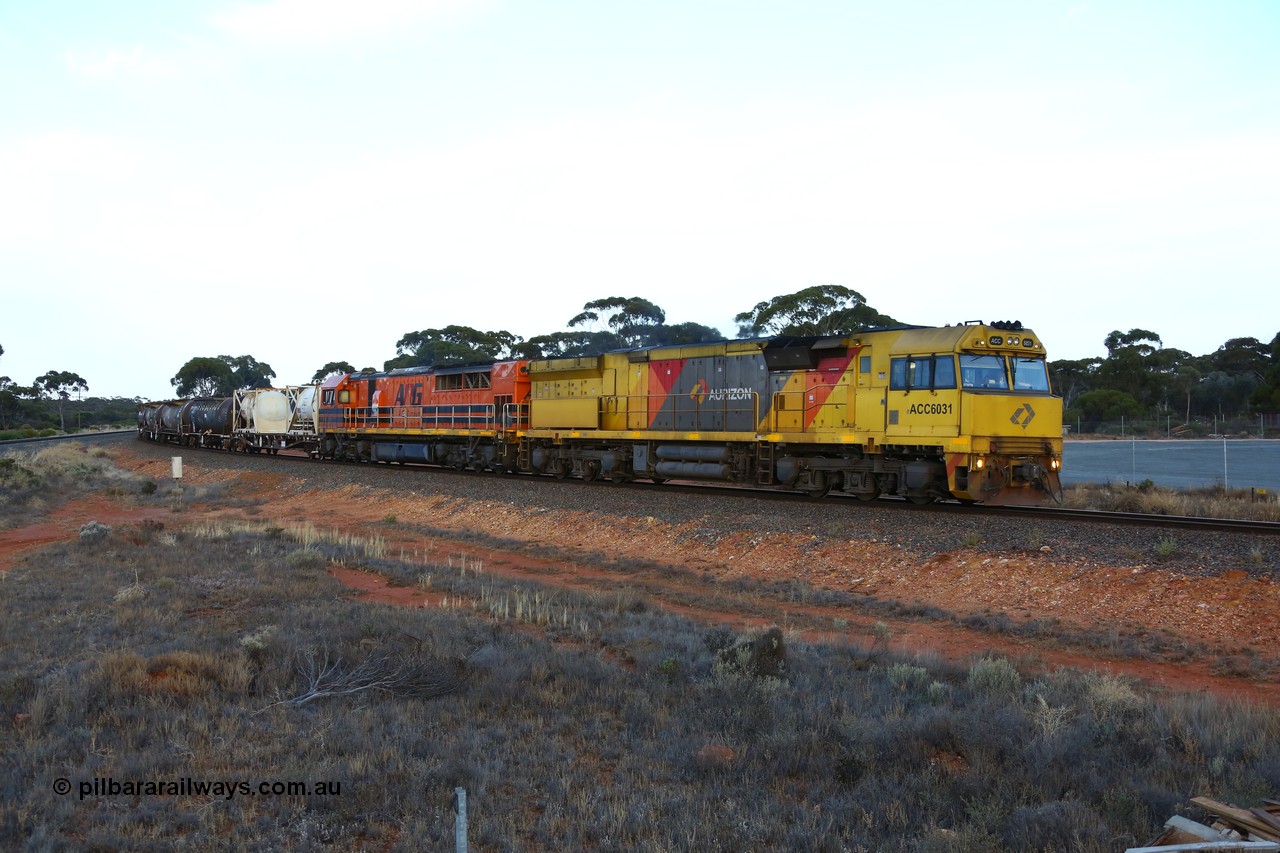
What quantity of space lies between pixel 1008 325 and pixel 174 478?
3333 cm

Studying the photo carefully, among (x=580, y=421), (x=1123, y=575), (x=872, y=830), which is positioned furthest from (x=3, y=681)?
(x=580, y=421)

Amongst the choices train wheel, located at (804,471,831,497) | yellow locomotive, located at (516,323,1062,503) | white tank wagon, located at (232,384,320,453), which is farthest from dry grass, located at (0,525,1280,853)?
white tank wagon, located at (232,384,320,453)

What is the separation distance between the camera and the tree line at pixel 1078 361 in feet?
190

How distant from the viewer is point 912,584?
1367cm

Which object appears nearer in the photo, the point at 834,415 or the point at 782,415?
the point at 834,415

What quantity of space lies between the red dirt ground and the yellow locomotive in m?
2.34

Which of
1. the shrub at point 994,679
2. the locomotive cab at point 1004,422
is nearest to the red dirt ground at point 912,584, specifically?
the shrub at point 994,679

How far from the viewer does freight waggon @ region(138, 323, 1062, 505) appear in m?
15.6

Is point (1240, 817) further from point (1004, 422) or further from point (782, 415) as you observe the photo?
point (782, 415)

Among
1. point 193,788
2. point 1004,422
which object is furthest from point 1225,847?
point 1004,422

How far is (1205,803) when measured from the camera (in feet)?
15.4

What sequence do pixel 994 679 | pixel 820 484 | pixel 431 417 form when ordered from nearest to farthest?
pixel 994 679, pixel 820 484, pixel 431 417

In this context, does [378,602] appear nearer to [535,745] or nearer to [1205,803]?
[535,745]

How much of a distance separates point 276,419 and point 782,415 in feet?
101
